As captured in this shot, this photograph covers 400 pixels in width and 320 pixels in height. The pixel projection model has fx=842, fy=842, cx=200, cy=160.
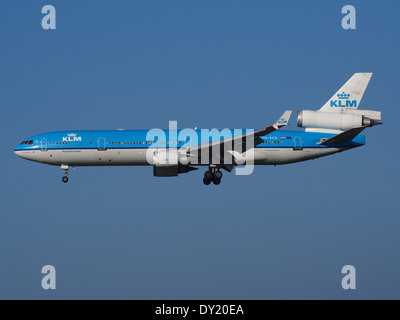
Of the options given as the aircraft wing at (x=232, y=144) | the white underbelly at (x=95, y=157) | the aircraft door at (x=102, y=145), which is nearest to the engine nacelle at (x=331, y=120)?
the aircraft wing at (x=232, y=144)

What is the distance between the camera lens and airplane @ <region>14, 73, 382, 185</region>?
236 feet

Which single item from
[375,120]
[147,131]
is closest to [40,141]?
[147,131]

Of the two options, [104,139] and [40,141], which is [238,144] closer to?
[104,139]

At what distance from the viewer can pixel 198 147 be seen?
71.6 meters

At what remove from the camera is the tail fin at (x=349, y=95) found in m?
74.1

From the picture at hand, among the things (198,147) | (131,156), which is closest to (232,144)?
(198,147)

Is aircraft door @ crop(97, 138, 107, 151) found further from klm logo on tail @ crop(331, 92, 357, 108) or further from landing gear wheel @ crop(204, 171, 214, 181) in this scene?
klm logo on tail @ crop(331, 92, 357, 108)

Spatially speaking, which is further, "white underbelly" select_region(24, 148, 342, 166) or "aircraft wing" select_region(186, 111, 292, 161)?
"white underbelly" select_region(24, 148, 342, 166)

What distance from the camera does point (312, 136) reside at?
243 ft

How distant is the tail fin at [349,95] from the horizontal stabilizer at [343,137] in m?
2.83

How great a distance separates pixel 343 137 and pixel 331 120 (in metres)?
4.98

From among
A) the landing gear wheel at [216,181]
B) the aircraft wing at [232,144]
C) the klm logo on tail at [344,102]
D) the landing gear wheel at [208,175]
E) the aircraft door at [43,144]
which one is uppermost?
the klm logo on tail at [344,102]

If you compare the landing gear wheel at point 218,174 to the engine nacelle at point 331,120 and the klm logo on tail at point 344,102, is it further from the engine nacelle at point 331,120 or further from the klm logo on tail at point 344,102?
the klm logo on tail at point 344,102

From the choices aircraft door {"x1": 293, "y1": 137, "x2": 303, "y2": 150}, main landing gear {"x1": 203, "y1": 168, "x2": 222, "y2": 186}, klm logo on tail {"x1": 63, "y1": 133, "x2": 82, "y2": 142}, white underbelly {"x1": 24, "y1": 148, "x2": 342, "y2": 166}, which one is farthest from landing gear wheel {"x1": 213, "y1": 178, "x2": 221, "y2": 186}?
klm logo on tail {"x1": 63, "y1": 133, "x2": 82, "y2": 142}
